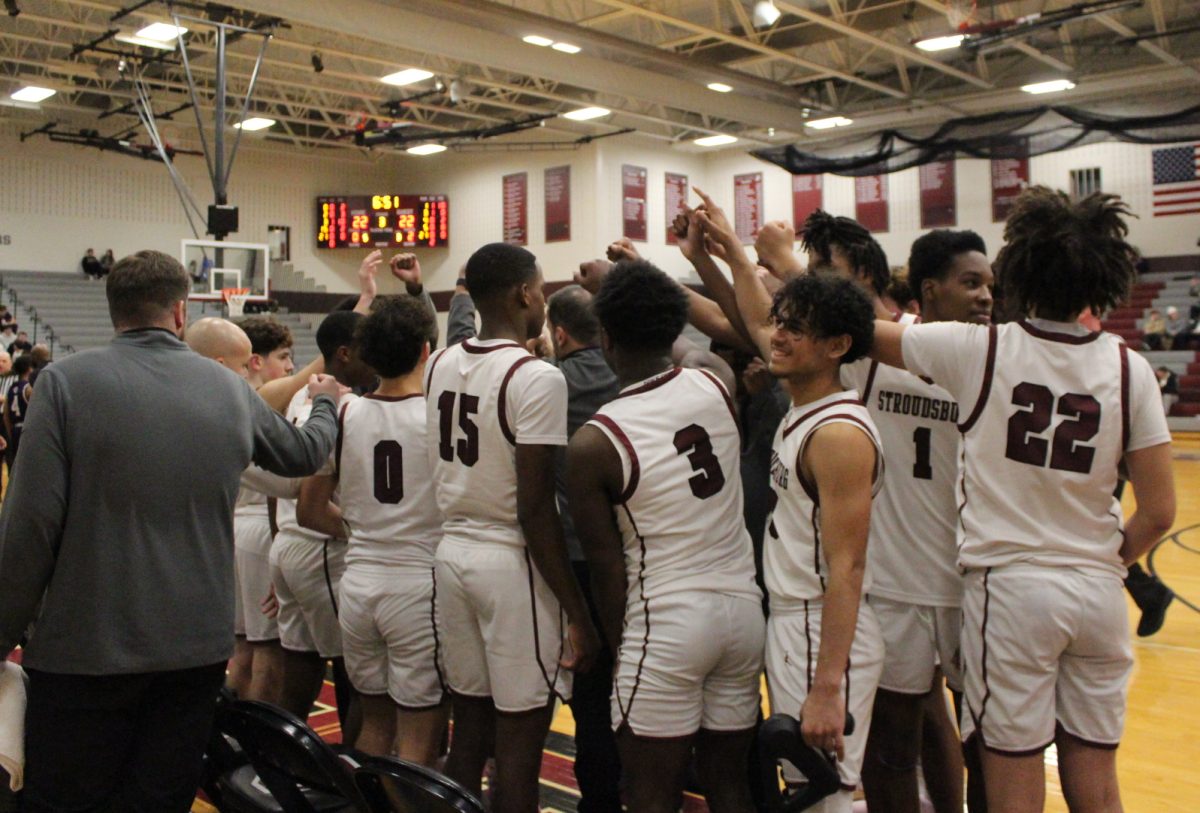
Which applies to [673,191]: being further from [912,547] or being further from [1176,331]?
[912,547]

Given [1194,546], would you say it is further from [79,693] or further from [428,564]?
[79,693]

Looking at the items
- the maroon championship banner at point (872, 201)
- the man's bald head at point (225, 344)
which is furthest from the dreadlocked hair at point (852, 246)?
the maroon championship banner at point (872, 201)

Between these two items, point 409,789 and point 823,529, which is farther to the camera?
point 409,789

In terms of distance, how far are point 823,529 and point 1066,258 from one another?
2.69 ft

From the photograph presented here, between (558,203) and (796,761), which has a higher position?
(558,203)

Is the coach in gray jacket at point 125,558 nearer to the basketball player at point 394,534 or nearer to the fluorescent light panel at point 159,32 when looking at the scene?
the basketball player at point 394,534

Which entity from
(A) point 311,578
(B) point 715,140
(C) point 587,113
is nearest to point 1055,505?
(A) point 311,578

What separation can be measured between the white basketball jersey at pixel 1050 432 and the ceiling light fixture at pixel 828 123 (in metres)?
16.8

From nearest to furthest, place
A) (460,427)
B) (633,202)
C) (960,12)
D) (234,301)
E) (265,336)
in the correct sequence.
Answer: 1. (460,427)
2. (265,336)
3. (960,12)
4. (234,301)
5. (633,202)

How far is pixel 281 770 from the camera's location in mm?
2953

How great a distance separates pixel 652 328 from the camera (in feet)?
8.34

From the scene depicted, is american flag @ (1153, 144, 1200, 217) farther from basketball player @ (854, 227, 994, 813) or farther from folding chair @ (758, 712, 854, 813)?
folding chair @ (758, 712, 854, 813)

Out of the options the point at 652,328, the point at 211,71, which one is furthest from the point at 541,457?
the point at 211,71

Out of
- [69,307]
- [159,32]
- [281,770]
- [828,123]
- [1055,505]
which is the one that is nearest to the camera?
[1055,505]
